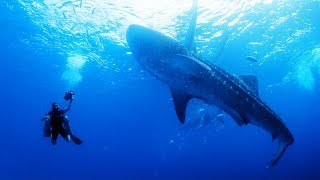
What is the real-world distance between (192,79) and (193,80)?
0.02 m

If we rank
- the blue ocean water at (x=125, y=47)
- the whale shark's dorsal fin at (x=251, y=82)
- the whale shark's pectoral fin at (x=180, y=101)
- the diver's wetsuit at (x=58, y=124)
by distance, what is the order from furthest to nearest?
the blue ocean water at (x=125, y=47) < the diver's wetsuit at (x=58, y=124) < the whale shark's dorsal fin at (x=251, y=82) < the whale shark's pectoral fin at (x=180, y=101)

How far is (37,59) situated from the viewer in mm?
29562

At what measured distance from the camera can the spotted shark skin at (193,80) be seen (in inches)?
123

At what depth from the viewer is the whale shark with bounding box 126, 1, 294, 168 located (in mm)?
3126

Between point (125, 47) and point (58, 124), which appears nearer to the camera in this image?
point (58, 124)

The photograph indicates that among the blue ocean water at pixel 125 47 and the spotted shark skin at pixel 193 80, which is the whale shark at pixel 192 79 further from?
the blue ocean water at pixel 125 47

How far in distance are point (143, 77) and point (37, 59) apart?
1209cm

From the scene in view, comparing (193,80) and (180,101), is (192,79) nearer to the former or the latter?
(193,80)

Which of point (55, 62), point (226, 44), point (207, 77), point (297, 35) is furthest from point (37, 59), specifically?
point (207, 77)

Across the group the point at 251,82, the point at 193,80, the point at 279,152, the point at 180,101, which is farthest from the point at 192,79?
the point at 279,152

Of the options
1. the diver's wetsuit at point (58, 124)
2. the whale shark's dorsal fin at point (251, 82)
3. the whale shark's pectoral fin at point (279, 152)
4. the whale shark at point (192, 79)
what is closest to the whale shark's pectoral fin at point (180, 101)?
the whale shark at point (192, 79)

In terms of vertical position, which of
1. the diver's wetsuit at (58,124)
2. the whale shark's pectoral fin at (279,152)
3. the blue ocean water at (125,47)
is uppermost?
the blue ocean water at (125,47)

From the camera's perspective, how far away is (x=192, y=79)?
11.2ft

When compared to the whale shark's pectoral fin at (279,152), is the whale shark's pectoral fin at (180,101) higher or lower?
higher
